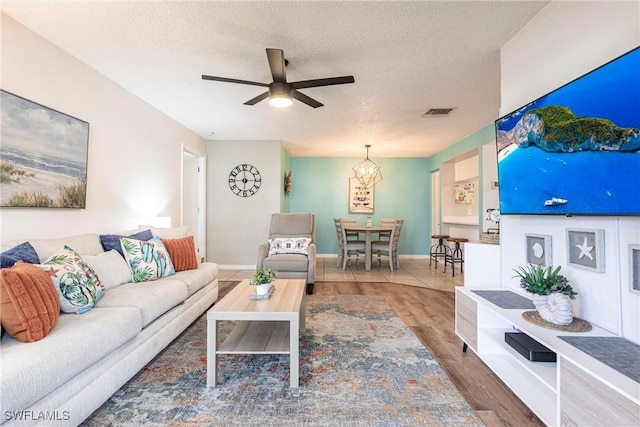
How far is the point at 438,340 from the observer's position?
240 centimetres

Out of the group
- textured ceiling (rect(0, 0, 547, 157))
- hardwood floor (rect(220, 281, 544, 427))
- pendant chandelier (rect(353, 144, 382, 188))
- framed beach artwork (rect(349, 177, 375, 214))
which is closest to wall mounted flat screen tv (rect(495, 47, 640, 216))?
textured ceiling (rect(0, 0, 547, 157))

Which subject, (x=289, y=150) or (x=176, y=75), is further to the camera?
(x=289, y=150)

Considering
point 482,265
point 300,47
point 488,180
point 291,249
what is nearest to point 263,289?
point 482,265

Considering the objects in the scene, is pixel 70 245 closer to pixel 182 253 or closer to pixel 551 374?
pixel 182 253

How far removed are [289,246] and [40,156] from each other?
8.98ft

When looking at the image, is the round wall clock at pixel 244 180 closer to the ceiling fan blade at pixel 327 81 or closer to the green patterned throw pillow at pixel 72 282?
the ceiling fan blade at pixel 327 81

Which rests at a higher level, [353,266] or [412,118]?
[412,118]

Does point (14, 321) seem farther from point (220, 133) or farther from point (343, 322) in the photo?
point (220, 133)

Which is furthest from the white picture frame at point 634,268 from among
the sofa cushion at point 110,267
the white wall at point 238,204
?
the white wall at point 238,204

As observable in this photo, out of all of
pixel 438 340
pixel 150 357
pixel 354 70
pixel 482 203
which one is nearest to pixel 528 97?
pixel 354 70

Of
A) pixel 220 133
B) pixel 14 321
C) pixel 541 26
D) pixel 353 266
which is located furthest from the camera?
pixel 353 266

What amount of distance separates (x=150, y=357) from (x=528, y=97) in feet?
10.3

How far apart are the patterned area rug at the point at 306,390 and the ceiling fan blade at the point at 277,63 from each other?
7.16 feet

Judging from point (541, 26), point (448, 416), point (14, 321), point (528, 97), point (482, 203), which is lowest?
point (448, 416)
